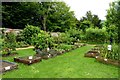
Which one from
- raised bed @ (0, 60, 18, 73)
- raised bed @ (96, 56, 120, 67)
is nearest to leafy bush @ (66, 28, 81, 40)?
raised bed @ (96, 56, 120, 67)

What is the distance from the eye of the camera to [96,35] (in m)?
26.3

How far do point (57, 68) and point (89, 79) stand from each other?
2.12m

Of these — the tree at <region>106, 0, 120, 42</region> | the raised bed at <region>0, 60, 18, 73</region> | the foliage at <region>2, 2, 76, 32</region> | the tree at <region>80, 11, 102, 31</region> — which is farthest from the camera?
the tree at <region>80, 11, 102, 31</region>

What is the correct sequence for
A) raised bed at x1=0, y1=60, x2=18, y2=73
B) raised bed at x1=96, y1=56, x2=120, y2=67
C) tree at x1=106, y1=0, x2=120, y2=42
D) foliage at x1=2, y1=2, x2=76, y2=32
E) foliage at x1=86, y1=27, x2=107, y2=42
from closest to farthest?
raised bed at x1=0, y1=60, x2=18, y2=73
raised bed at x1=96, y1=56, x2=120, y2=67
tree at x1=106, y1=0, x2=120, y2=42
foliage at x1=86, y1=27, x2=107, y2=42
foliage at x1=2, y1=2, x2=76, y2=32

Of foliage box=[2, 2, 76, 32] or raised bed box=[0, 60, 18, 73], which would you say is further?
foliage box=[2, 2, 76, 32]

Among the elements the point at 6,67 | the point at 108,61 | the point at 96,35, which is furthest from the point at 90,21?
the point at 6,67

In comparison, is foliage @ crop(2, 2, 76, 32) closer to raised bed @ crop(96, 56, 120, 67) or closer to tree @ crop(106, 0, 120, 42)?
tree @ crop(106, 0, 120, 42)

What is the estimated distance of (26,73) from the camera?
25.7ft

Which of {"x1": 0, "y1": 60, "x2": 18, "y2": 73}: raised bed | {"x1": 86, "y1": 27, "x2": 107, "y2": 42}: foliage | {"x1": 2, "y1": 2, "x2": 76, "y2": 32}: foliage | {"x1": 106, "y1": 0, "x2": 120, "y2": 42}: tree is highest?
{"x1": 2, "y1": 2, "x2": 76, "y2": 32}: foliage

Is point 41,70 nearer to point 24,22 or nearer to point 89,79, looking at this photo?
point 89,79

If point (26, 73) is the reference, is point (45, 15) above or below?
above

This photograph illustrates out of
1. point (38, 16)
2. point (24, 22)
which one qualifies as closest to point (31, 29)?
point (24, 22)

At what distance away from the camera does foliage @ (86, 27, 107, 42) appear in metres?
25.7

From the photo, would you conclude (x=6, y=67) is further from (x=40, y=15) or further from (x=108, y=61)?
(x=40, y=15)
